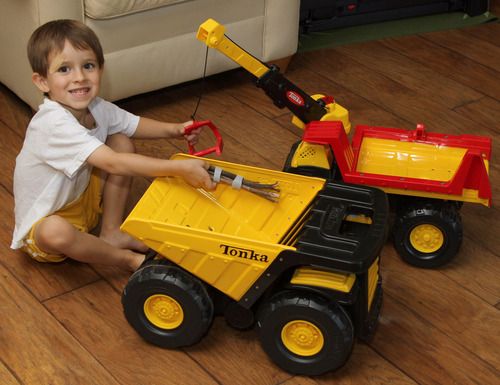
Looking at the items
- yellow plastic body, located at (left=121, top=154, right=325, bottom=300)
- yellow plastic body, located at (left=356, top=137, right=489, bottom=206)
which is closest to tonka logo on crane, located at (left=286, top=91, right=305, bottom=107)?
yellow plastic body, located at (left=356, top=137, right=489, bottom=206)

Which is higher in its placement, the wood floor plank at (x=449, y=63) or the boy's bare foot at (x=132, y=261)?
the boy's bare foot at (x=132, y=261)

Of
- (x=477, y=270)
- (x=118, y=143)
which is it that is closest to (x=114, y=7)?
(x=118, y=143)

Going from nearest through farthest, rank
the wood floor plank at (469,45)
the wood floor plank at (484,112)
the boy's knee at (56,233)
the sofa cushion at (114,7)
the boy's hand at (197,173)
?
1. the boy's hand at (197,173)
2. the boy's knee at (56,233)
3. the sofa cushion at (114,7)
4. the wood floor plank at (484,112)
5. the wood floor plank at (469,45)

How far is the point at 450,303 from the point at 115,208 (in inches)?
26.1

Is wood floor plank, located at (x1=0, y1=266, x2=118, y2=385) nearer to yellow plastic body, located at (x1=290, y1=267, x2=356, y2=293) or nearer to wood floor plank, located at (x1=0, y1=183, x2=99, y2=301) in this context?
wood floor plank, located at (x1=0, y1=183, x2=99, y2=301)

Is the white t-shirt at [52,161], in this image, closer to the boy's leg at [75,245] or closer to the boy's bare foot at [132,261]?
the boy's leg at [75,245]

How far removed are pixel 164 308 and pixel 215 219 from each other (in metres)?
0.20

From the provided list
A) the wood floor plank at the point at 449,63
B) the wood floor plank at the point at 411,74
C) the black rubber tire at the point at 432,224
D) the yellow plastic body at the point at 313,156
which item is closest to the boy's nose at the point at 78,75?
the yellow plastic body at the point at 313,156

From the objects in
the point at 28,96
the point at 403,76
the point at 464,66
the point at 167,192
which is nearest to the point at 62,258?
the point at 167,192

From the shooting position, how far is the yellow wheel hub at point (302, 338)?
1.39 metres

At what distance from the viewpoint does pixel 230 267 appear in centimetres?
139

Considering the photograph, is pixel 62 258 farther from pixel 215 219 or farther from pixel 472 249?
pixel 472 249

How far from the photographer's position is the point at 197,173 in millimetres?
1456

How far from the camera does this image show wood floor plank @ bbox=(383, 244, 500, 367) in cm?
153
